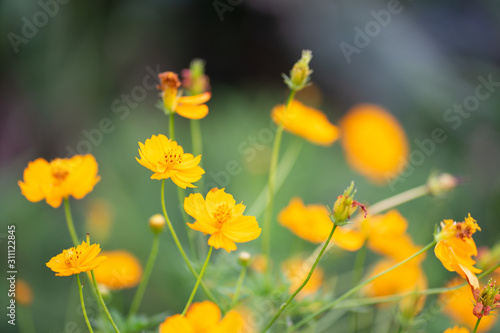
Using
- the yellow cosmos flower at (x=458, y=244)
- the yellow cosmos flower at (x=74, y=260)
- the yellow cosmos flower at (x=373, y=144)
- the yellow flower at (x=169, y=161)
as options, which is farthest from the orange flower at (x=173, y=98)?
the yellow cosmos flower at (x=373, y=144)

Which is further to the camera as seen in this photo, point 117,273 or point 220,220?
point 117,273

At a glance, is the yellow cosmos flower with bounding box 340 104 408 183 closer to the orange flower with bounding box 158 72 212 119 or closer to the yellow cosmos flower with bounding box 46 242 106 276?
the orange flower with bounding box 158 72 212 119

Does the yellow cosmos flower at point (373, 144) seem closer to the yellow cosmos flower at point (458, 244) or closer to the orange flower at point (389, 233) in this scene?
the orange flower at point (389, 233)

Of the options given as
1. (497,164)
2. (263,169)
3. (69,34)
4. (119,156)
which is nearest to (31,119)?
(69,34)

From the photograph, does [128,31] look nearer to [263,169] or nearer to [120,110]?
[120,110]

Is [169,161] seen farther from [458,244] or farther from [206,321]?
[458,244]

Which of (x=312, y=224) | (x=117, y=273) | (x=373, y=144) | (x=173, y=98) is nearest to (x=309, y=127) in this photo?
(x=312, y=224)

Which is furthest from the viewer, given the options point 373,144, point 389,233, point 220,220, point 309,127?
point 373,144
